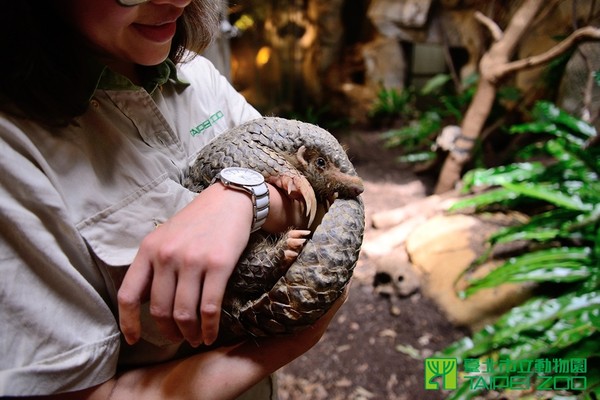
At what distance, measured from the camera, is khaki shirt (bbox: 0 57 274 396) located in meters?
0.65

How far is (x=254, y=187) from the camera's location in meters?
0.77

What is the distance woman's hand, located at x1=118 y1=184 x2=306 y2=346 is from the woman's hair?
29 centimetres

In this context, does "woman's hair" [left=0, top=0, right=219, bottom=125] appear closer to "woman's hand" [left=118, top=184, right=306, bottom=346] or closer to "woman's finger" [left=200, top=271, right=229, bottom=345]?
"woman's hand" [left=118, top=184, right=306, bottom=346]

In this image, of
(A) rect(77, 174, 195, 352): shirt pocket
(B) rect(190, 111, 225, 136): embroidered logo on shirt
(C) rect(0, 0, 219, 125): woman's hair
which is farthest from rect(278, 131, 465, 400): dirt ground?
(C) rect(0, 0, 219, 125): woman's hair

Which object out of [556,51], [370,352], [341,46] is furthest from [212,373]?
[341,46]

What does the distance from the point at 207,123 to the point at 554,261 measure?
2388 mm

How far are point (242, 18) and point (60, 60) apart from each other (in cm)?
618

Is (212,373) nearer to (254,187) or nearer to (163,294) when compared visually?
(163,294)

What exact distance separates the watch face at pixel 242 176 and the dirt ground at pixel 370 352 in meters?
2.10

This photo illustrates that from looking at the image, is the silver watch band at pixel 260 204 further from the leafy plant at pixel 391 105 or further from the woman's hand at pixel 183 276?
the leafy plant at pixel 391 105

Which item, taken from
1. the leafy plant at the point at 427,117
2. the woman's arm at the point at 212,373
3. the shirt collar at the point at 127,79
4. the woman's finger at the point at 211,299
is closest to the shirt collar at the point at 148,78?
the shirt collar at the point at 127,79

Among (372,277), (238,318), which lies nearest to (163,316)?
(238,318)

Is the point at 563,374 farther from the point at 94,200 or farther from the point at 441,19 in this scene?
the point at 441,19

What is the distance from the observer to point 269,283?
2.73 ft
